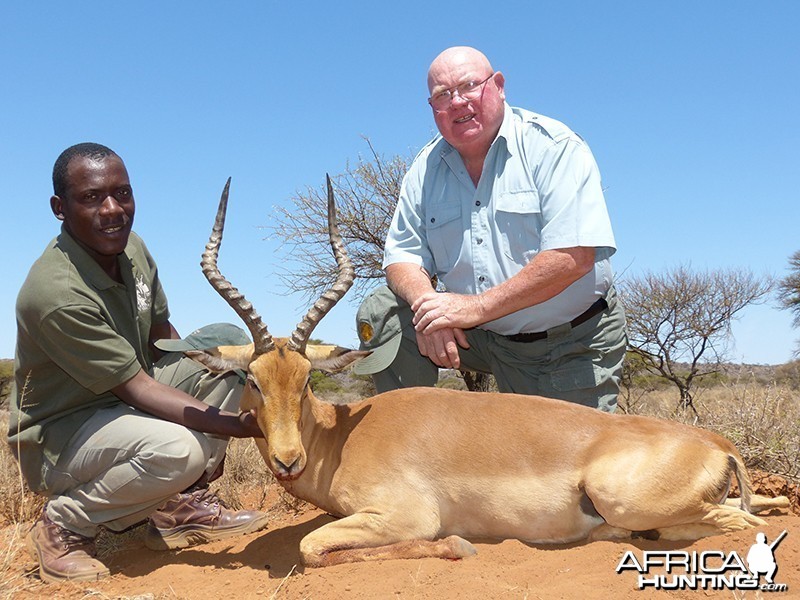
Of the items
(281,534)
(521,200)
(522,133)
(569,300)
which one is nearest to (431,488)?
(281,534)

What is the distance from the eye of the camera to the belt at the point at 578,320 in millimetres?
6430

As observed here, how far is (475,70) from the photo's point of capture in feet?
21.2

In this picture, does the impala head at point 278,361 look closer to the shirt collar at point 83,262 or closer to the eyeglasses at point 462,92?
the shirt collar at point 83,262

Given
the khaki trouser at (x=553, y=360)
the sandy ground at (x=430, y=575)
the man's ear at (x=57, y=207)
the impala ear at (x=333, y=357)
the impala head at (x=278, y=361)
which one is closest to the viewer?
the sandy ground at (x=430, y=575)

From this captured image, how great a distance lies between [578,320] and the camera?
6426 mm

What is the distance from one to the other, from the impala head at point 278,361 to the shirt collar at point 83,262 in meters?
0.71

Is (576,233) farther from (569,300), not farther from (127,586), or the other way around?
(127,586)

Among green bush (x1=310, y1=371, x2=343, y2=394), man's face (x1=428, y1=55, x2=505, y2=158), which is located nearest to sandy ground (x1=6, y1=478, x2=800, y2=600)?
man's face (x1=428, y1=55, x2=505, y2=158)

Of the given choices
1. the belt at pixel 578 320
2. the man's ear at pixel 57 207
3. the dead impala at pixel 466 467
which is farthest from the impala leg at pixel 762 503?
the man's ear at pixel 57 207

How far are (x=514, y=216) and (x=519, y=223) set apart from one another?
0.22 ft

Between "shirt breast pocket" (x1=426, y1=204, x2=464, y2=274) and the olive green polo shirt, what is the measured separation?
93.4 inches

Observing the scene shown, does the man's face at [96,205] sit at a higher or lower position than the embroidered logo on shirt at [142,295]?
higher

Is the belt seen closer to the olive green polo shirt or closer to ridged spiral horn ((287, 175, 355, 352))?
ridged spiral horn ((287, 175, 355, 352))

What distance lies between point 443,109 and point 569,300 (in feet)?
5.98
